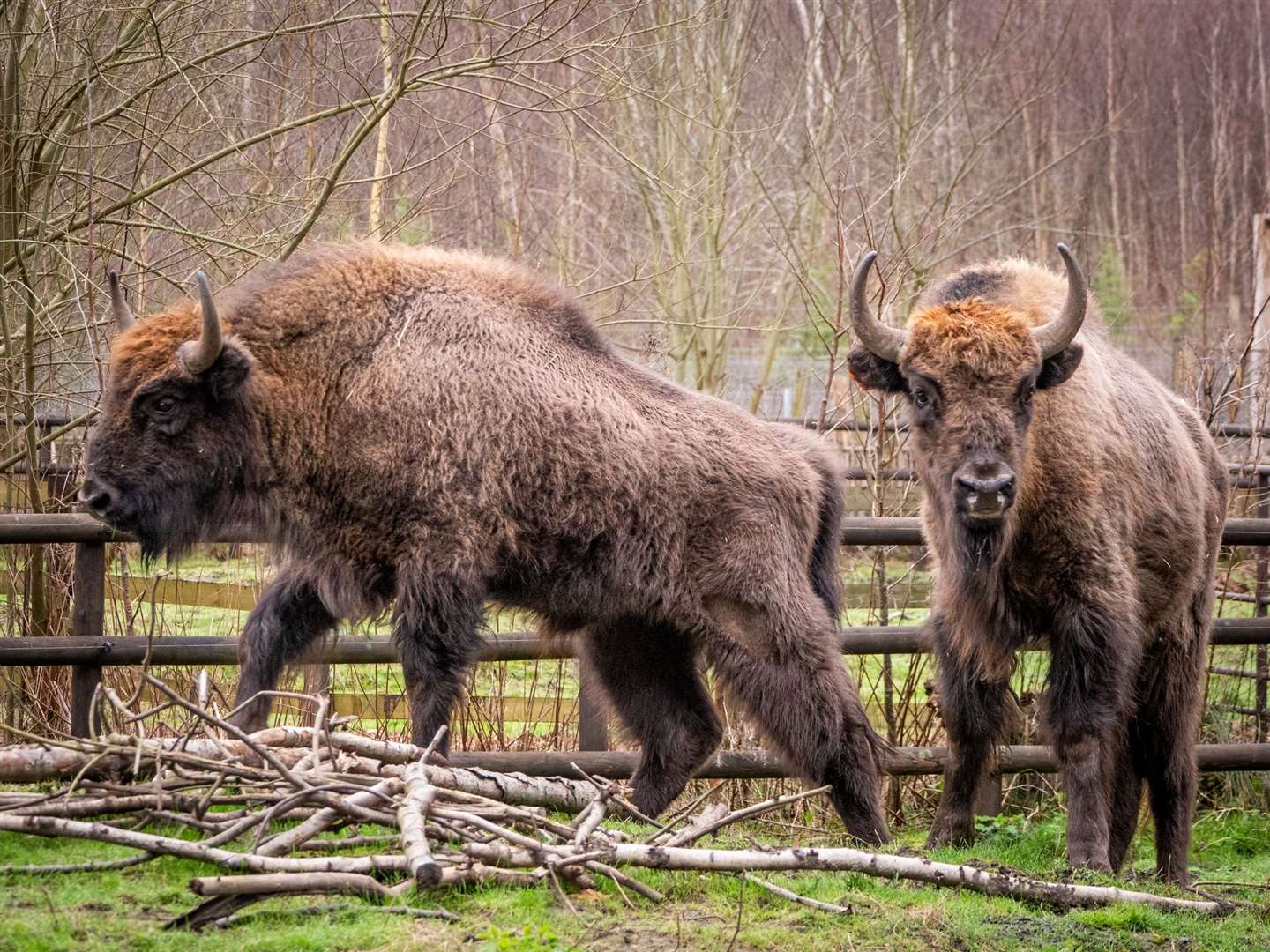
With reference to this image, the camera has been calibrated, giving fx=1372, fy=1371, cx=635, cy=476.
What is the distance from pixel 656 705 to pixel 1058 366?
2388 millimetres

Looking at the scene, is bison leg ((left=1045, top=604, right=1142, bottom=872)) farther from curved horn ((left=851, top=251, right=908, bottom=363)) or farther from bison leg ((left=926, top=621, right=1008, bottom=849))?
curved horn ((left=851, top=251, right=908, bottom=363))

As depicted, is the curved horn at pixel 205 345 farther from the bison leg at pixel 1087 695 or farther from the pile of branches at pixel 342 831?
the bison leg at pixel 1087 695

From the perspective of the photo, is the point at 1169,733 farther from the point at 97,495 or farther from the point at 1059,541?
the point at 97,495

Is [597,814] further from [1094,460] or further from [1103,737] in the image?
[1094,460]

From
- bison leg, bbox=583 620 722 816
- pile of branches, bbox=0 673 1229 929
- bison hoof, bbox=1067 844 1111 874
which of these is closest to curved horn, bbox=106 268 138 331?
pile of branches, bbox=0 673 1229 929

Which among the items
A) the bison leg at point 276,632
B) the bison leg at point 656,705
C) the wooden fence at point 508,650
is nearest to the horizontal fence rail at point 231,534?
the wooden fence at point 508,650

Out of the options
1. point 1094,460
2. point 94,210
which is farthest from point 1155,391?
point 94,210

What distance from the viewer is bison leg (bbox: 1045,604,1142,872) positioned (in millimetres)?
5844

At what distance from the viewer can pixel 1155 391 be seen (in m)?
7.07

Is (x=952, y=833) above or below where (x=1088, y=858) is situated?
below

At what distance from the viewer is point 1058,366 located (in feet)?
19.7

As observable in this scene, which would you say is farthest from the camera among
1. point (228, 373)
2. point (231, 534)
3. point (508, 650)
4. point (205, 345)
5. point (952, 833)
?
point (508, 650)

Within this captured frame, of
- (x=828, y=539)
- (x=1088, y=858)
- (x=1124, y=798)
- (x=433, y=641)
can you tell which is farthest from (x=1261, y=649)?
(x=433, y=641)

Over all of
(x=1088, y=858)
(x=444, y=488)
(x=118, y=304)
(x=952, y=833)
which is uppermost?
(x=118, y=304)
